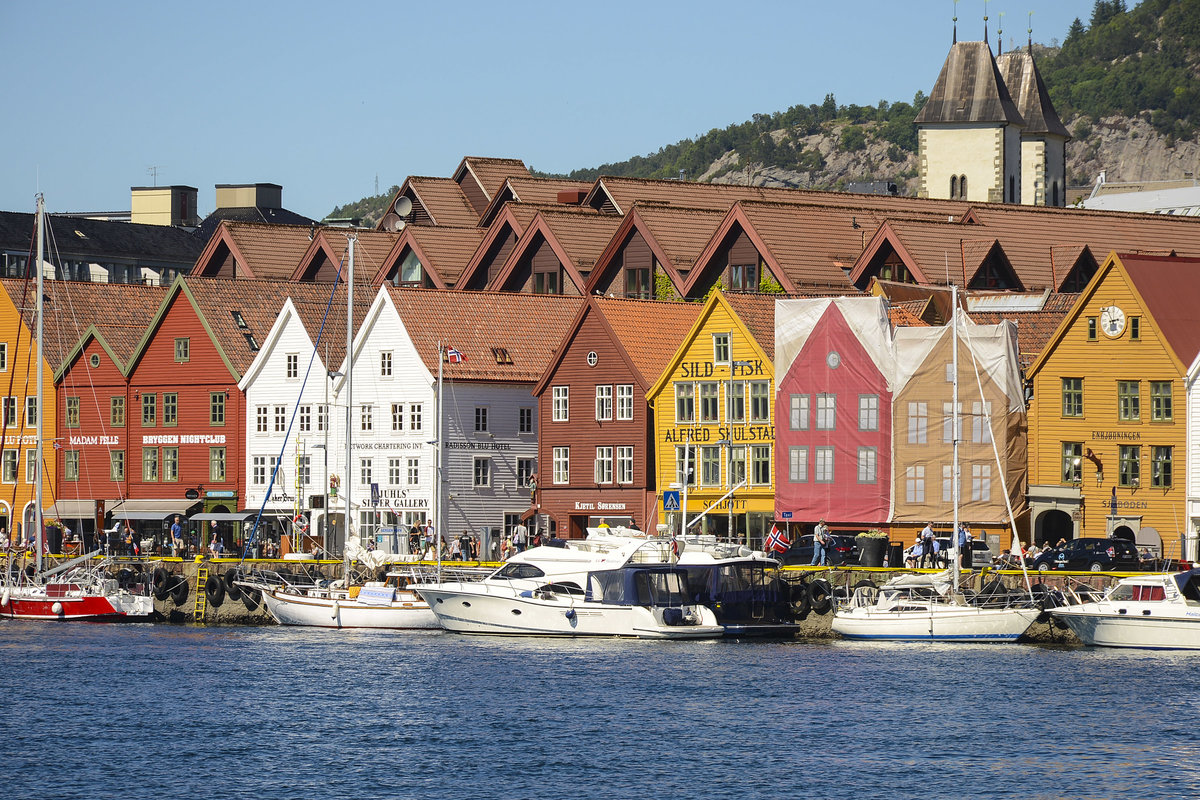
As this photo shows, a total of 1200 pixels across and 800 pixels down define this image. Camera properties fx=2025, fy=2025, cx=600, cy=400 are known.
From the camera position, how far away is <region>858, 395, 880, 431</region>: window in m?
80.4

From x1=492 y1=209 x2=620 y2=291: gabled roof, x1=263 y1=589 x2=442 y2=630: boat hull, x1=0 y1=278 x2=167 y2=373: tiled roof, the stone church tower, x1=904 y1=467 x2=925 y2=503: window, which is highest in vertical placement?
the stone church tower

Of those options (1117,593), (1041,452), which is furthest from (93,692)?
(1041,452)

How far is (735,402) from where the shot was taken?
84.8 meters

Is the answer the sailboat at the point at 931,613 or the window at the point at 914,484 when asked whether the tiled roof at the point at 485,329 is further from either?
the sailboat at the point at 931,613

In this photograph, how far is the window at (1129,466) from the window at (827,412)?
11346mm

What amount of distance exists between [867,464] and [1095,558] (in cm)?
1347

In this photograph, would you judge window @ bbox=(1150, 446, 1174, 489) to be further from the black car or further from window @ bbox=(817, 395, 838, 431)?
window @ bbox=(817, 395, 838, 431)

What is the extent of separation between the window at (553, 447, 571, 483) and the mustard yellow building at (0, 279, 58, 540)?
2900 cm

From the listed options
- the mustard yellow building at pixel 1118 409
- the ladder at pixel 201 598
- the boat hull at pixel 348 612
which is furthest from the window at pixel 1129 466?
the ladder at pixel 201 598

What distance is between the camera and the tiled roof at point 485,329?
91562 millimetres

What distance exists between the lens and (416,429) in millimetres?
91375

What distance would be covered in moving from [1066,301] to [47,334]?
51.6m

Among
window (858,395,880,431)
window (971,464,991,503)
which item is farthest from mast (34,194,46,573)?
window (971,464,991,503)

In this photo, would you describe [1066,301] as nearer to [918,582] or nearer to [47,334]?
[918,582]
